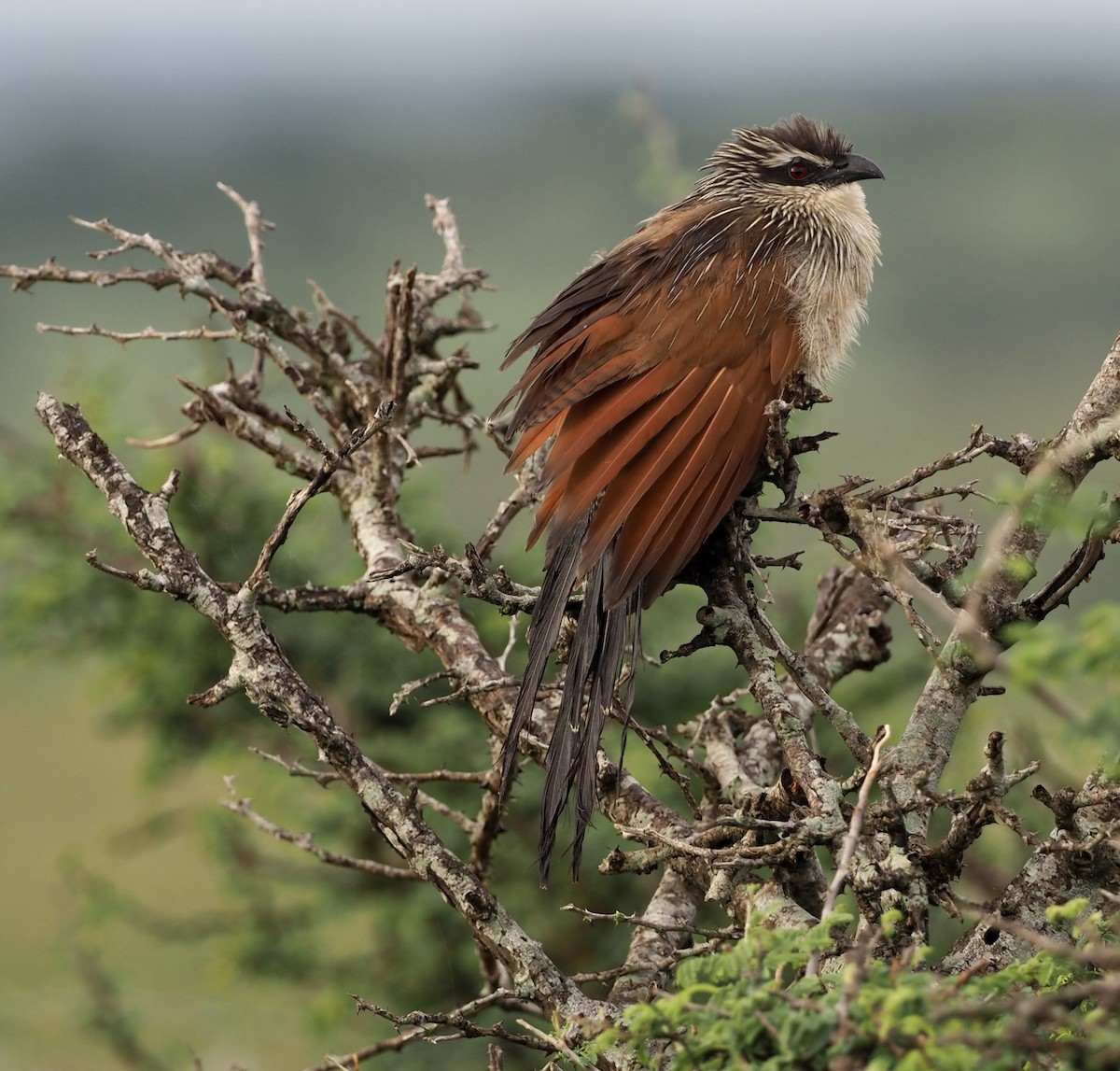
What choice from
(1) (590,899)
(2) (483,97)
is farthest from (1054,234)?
(1) (590,899)

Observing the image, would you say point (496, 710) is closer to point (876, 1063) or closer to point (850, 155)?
point (876, 1063)

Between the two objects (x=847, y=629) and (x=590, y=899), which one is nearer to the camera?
(x=847, y=629)

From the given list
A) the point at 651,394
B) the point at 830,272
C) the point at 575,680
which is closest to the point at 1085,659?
the point at 575,680

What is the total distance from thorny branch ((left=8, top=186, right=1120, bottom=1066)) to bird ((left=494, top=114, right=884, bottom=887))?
12 cm

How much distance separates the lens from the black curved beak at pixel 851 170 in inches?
142

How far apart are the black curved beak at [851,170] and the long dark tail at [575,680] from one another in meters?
1.68

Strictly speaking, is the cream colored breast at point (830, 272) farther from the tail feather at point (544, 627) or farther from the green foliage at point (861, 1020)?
the green foliage at point (861, 1020)

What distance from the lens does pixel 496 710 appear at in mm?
2666

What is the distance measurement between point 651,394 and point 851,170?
4.38ft

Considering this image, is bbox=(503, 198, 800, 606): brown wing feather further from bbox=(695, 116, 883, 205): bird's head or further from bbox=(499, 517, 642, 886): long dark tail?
bbox=(695, 116, 883, 205): bird's head

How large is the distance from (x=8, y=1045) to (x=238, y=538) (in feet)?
14.7

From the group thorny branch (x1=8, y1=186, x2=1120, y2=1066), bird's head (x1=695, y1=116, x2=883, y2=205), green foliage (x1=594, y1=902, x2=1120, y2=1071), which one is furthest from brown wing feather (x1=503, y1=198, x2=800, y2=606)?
green foliage (x1=594, y1=902, x2=1120, y2=1071)

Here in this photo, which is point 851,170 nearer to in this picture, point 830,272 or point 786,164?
point 786,164

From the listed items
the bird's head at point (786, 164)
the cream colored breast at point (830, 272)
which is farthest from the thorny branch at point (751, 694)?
the bird's head at point (786, 164)
